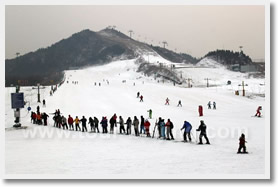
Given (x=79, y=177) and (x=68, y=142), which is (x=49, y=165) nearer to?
(x=79, y=177)

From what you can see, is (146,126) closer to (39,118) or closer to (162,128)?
(162,128)

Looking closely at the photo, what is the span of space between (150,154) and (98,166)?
3.12m

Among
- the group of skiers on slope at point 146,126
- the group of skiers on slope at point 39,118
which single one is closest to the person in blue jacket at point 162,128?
the group of skiers on slope at point 146,126

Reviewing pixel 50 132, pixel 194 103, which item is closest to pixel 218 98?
pixel 194 103

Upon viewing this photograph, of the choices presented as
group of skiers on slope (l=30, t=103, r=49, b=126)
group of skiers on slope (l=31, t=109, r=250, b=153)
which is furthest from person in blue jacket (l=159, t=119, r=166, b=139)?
group of skiers on slope (l=30, t=103, r=49, b=126)

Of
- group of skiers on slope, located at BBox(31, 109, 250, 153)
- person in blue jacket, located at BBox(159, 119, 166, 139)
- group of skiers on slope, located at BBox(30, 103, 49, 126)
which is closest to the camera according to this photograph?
group of skiers on slope, located at BBox(31, 109, 250, 153)

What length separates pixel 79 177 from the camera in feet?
34.4

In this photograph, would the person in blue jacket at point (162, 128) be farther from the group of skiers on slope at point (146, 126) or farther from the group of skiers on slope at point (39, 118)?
the group of skiers on slope at point (39, 118)

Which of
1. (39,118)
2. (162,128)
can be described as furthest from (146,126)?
(39,118)

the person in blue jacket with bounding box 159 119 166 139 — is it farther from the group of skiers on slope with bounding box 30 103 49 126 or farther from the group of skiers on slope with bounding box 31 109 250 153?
the group of skiers on slope with bounding box 30 103 49 126

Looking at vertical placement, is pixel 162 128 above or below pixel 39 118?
below

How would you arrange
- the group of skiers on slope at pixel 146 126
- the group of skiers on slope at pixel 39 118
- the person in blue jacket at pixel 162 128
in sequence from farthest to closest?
1. the group of skiers on slope at pixel 39 118
2. the person in blue jacket at pixel 162 128
3. the group of skiers on slope at pixel 146 126

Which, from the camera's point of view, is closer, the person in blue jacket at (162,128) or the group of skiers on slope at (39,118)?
the person in blue jacket at (162,128)

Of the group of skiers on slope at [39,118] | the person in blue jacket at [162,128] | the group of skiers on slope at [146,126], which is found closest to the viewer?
the group of skiers on slope at [146,126]
